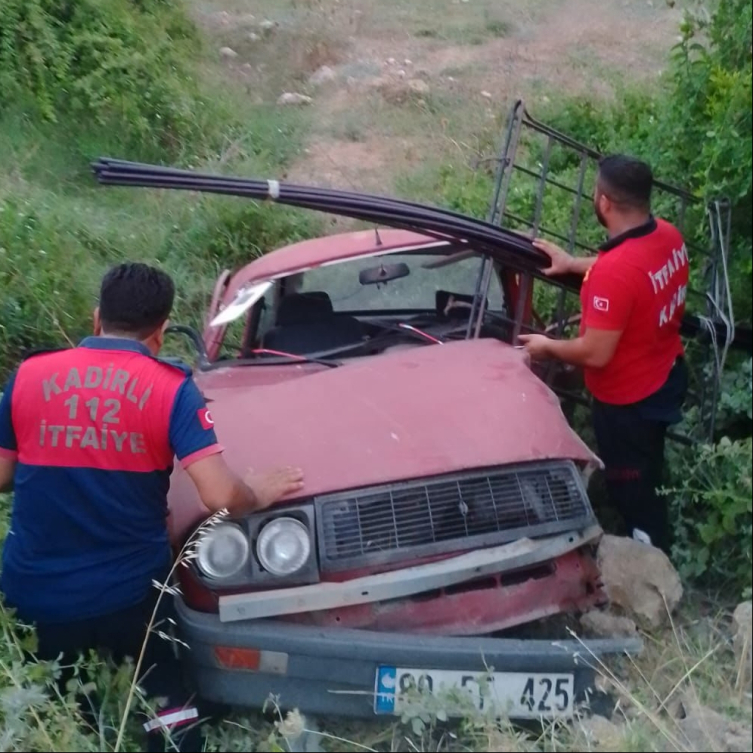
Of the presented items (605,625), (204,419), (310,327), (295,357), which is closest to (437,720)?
(605,625)

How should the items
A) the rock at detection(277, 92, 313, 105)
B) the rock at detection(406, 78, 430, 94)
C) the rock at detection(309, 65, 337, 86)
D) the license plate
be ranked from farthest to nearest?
the rock at detection(309, 65, 337, 86)
the rock at detection(277, 92, 313, 105)
the rock at detection(406, 78, 430, 94)
the license plate

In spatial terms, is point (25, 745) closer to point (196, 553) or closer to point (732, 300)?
point (196, 553)

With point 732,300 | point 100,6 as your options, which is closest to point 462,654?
point 732,300

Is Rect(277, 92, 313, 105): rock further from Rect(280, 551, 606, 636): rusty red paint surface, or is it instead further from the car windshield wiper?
Rect(280, 551, 606, 636): rusty red paint surface

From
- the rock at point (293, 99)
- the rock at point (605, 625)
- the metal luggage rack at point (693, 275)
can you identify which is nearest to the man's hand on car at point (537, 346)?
the metal luggage rack at point (693, 275)

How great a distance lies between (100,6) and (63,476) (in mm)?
8892

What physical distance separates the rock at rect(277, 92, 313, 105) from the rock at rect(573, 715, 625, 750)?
10.7m

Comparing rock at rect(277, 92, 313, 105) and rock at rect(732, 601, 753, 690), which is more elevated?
rock at rect(277, 92, 313, 105)

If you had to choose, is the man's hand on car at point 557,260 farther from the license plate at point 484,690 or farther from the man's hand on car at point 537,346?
the license plate at point 484,690

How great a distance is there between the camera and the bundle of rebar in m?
3.19

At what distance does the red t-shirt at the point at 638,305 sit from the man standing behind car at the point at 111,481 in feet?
4.70

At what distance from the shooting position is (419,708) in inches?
103

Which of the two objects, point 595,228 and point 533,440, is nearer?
point 533,440

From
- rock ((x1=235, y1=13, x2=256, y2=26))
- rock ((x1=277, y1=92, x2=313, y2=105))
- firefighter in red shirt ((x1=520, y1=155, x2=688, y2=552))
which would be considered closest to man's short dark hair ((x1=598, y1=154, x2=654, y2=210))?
firefighter in red shirt ((x1=520, y1=155, x2=688, y2=552))
